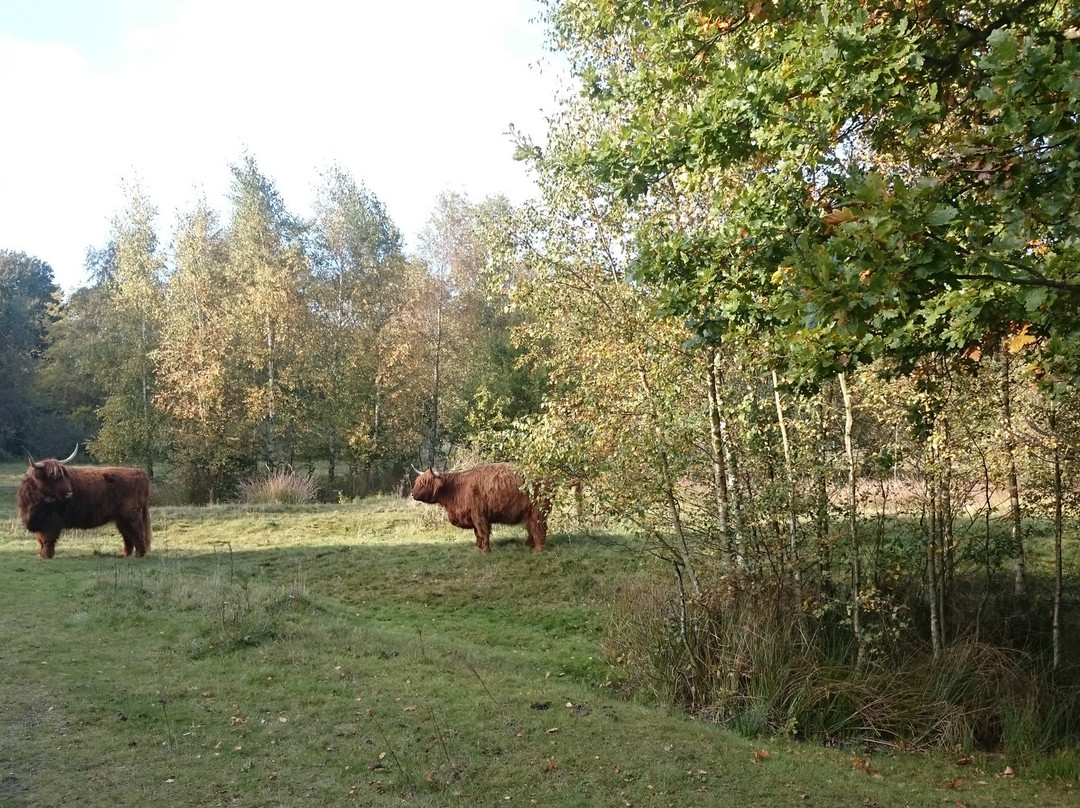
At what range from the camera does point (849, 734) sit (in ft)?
24.3

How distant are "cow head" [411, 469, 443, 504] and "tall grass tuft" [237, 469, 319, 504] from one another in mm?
7502

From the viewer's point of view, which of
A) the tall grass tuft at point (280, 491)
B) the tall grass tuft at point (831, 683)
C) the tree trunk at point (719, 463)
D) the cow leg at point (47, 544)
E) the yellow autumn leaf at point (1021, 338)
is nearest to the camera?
the yellow autumn leaf at point (1021, 338)

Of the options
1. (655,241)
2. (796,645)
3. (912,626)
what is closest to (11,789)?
(655,241)

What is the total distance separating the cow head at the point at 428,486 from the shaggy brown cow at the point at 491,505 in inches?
16.8

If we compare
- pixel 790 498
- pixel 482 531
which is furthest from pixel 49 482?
pixel 790 498

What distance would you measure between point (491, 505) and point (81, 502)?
7.40 meters

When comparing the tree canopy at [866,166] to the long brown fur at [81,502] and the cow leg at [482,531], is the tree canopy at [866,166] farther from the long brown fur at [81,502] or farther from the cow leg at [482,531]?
the long brown fur at [81,502]

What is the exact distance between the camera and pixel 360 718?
6.36 metres

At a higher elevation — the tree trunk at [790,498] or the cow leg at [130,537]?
the tree trunk at [790,498]

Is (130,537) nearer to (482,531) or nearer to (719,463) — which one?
(482,531)

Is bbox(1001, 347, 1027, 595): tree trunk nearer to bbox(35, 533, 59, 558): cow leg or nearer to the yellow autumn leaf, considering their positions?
the yellow autumn leaf

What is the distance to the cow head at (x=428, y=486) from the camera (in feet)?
54.0

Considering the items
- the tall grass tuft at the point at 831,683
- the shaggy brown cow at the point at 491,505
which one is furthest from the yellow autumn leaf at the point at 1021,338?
the shaggy brown cow at the point at 491,505

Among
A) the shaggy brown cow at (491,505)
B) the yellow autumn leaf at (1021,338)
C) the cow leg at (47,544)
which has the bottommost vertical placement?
the cow leg at (47,544)
